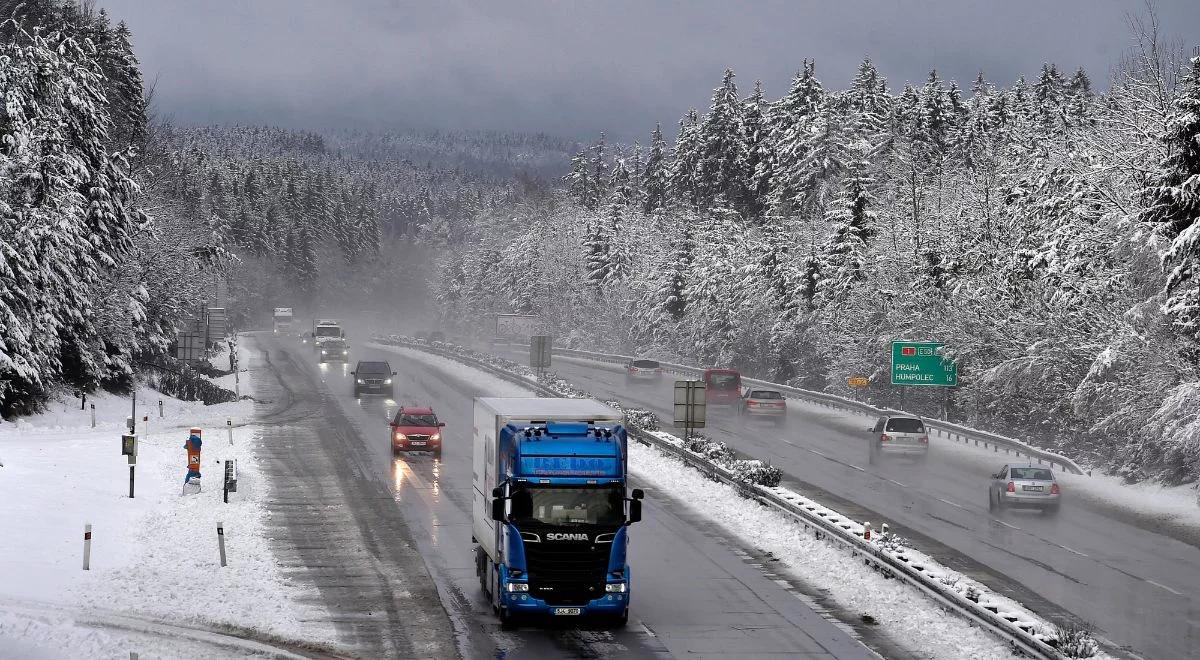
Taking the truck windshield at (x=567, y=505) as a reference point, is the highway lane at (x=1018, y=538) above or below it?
below

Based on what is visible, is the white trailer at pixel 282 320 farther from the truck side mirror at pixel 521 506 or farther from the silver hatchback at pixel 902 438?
the truck side mirror at pixel 521 506

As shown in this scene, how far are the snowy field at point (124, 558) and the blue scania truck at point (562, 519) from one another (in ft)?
10.6

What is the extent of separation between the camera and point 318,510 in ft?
101

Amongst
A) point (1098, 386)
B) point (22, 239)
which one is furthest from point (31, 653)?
point (1098, 386)

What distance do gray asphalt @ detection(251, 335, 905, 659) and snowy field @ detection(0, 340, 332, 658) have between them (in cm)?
108

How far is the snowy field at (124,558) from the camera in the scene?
17984 millimetres

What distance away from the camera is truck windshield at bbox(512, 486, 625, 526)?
59.6ft

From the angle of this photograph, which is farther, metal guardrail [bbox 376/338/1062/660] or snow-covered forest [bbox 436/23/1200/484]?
snow-covered forest [bbox 436/23/1200/484]

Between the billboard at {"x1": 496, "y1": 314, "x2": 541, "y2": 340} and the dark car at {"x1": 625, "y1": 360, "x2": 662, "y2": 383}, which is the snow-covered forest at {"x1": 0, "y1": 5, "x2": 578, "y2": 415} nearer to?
the dark car at {"x1": 625, "y1": 360, "x2": 662, "y2": 383}

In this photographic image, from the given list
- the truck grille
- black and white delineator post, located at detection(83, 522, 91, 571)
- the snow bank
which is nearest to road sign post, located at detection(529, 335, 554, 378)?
the snow bank

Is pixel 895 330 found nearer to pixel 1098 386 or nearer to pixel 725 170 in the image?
pixel 1098 386

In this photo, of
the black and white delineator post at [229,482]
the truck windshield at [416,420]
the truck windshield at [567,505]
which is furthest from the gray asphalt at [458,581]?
the truck windshield at [567,505]

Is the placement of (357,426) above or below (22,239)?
below

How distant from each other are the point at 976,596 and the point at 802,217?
7301 centimetres
